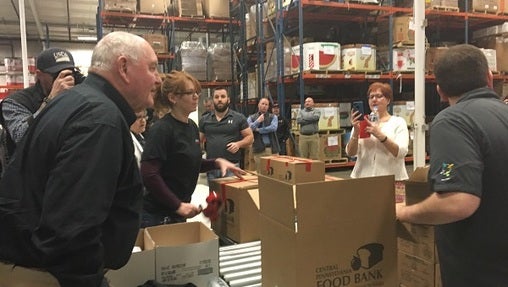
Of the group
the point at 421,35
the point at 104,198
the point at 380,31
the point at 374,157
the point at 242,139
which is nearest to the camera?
the point at 104,198

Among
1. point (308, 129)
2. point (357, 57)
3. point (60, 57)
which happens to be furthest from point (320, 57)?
point (60, 57)

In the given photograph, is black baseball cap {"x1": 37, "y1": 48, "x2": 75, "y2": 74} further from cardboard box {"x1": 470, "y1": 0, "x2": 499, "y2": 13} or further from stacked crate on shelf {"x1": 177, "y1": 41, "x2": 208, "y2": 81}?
cardboard box {"x1": 470, "y1": 0, "x2": 499, "y2": 13}

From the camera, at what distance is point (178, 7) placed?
914 centimetres

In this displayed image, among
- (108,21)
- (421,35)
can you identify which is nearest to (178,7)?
(108,21)

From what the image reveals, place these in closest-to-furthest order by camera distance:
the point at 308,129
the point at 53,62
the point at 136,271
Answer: the point at 136,271 < the point at 53,62 < the point at 308,129

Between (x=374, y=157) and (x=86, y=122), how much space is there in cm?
236

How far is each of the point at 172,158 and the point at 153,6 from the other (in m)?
7.47

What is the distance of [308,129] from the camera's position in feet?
24.8

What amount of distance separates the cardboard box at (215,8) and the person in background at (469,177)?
8.36 metres

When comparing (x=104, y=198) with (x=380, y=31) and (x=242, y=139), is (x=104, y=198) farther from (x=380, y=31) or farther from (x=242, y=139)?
(x=380, y=31)

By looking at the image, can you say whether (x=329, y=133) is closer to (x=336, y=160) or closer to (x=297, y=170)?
(x=336, y=160)

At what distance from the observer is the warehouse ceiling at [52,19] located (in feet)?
35.3

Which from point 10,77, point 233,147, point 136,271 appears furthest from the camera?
point 10,77

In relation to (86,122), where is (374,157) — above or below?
below
